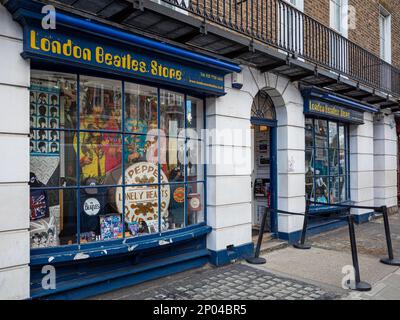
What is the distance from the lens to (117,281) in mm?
4727

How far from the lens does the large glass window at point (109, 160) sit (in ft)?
14.3

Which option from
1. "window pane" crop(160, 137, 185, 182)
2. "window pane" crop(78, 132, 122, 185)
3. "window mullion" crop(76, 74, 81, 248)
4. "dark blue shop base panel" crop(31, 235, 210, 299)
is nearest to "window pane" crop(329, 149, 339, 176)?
"dark blue shop base panel" crop(31, 235, 210, 299)

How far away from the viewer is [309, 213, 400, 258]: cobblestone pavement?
22.8ft

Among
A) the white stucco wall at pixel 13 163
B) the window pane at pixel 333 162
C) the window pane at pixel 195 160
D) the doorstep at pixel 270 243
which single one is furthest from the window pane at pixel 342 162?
the white stucco wall at pixel 13 163

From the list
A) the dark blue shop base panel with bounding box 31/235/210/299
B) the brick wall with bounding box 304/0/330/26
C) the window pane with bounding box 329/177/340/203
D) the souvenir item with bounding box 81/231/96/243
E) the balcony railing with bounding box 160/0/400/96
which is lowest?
the dark blue shop base panel with bounding box 31/235/210/299

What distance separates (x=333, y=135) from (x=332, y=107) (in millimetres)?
1146

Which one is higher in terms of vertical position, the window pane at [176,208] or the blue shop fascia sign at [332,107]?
the blue shop fascia sign at [332,107]

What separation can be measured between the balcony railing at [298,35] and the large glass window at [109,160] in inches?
62.4

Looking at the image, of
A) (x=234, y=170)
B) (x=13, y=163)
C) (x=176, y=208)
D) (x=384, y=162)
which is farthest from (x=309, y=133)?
(x=13, y=163)

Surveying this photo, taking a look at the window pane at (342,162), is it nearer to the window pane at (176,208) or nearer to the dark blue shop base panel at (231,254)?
the dark blue shop base panel at (231,254)

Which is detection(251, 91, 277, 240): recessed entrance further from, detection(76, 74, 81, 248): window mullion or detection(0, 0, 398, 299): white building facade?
detection(76, 74, 81, 248): window mullion

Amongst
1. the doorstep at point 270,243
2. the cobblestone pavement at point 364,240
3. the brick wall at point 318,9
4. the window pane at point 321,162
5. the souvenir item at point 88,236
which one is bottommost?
the cobblestone pavement at point 364,240

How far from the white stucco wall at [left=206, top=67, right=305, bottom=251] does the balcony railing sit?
2.83 feet

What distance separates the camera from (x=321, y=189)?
351 inches
